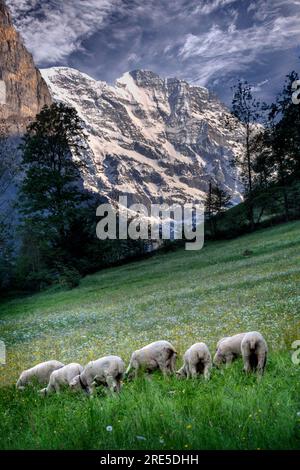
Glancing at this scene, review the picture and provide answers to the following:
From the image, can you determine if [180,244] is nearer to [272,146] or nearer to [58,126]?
[272,146]

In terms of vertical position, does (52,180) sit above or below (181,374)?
above

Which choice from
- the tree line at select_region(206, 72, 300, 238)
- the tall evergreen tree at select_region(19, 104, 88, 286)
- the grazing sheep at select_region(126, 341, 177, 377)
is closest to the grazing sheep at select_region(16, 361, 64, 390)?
the grazing sheep at select_region(126, 341, 177, 377)

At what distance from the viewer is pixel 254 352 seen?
32.1ft

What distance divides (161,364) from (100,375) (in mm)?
1601

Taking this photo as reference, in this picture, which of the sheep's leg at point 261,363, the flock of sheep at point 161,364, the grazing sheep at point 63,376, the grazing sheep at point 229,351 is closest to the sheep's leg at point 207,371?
the flock of sheep at point 161,364

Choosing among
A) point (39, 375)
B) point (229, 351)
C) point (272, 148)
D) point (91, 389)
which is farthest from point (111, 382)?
point (272, 148)

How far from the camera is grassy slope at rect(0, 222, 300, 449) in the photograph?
20.9ft

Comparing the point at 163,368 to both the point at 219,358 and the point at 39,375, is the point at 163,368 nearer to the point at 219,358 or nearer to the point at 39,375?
the point at 219,358

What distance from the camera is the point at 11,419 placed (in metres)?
8.50

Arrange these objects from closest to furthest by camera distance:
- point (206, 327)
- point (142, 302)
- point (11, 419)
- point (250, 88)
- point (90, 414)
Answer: point (90, 414), point (11, 419), point (206, 327), point (142, 302), point (250, 88)

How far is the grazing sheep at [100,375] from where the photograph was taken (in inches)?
389

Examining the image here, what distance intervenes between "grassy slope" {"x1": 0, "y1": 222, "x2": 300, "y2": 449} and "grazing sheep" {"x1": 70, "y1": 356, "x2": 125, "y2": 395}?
35cm
